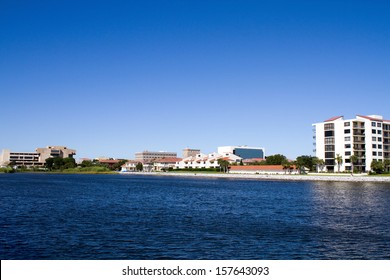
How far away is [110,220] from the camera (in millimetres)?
34125

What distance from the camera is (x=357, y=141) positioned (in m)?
135

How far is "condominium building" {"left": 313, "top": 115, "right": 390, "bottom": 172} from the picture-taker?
13412 centimetres

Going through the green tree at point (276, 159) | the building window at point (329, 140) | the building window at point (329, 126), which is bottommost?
the green tree at point (276, 159)

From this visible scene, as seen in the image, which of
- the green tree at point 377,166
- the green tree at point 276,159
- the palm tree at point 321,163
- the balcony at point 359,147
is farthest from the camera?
the green tree at point 276,159

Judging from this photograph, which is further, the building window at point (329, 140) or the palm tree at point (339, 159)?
the building window at point (329, 140)

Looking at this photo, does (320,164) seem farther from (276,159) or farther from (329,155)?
(276,159)

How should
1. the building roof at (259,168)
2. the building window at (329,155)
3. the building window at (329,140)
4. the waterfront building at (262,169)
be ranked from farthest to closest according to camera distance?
the building roof at (259,168), the waterfront building at (262,169), the building window at (329,140), the building window at (329,155)

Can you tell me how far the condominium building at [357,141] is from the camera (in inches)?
5281

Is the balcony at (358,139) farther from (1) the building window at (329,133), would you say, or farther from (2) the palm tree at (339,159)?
(1) the building window at (329,133)

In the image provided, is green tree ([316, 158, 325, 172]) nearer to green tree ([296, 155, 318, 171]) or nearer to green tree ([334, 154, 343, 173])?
green tree ([296, 155, 318, 171])

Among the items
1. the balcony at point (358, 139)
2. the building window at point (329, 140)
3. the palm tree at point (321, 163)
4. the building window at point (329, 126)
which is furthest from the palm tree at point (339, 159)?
the building window at point (329, 126)

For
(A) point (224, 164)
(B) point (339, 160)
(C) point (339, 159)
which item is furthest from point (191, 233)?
(A) point (224, 164)
